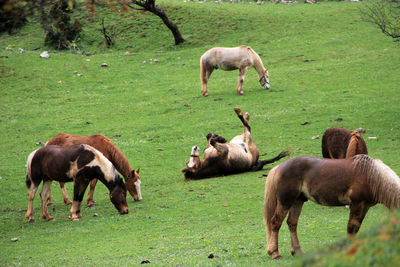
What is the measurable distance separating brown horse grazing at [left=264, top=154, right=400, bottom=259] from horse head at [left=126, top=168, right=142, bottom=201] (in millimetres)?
6112

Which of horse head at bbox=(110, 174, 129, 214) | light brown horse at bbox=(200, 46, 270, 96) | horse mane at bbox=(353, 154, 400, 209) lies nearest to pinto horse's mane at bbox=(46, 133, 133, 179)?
horse head at bbox=(110, 174, 129, 214)

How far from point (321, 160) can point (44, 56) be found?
93.8 ft

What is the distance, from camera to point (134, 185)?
1321cm

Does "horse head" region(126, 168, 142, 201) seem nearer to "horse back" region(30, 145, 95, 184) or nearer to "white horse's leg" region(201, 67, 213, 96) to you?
"horse back" region(30, 145, 95, 184)

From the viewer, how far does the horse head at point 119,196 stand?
12031mm

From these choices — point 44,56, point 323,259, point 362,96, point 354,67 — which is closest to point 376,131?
point 362,96

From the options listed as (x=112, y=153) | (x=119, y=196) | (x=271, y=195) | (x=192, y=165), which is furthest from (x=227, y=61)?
(x=271, y=195)

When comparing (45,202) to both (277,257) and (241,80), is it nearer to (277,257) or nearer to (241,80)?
(277,257)

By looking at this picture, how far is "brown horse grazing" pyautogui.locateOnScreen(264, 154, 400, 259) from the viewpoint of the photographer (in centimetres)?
691

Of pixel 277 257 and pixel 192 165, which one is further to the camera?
pixel 192 165

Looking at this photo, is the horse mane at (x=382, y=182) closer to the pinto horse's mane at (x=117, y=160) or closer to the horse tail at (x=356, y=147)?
the horse tail at (x=356, y=147)

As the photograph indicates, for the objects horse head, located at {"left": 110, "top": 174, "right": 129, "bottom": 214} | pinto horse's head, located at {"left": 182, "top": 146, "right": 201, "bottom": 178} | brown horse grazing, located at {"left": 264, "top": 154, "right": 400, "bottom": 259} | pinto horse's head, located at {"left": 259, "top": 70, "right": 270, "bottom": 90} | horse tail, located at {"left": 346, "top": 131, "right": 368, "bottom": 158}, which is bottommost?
pinto horse's head, located at {"left": 259, "top": 70, "right": 270, "bottom": 90}

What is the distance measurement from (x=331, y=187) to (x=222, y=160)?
8.21 meters

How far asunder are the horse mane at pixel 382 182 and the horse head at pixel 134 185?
7.18 meters
